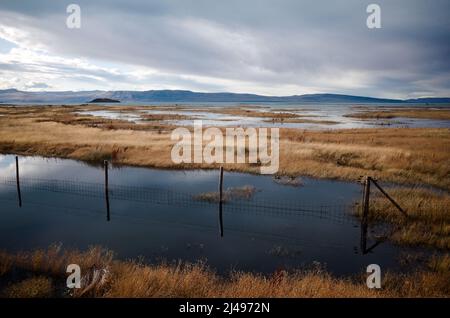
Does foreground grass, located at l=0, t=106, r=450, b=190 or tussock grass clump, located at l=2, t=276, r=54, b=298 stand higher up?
foreground grass, located at l=0, t=106, r=450, b=190

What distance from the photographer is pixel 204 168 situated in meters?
25.6

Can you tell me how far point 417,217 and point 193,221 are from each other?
36.3ft

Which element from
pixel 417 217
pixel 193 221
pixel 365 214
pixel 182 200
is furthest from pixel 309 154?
pixel 193 221

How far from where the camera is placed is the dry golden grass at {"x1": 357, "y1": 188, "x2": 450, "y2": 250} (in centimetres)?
1220

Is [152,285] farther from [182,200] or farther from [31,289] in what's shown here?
[182,200]

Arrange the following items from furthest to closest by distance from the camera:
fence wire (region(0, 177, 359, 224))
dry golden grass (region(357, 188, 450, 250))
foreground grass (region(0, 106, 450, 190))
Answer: foreground grass (region(0, 106, 450, 190)) → fence wire (region(0, 177, 359, 224)) → dry golden grass (region(357, 188, 450, 250))

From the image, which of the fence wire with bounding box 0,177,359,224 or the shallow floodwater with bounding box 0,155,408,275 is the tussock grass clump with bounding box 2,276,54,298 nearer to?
the shallow floodwater with bounding box 0,155,408,275

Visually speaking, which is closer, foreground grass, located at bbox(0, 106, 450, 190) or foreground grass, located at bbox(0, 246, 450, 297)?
foreground grass, located at bbox(0, 246, 450, 297)

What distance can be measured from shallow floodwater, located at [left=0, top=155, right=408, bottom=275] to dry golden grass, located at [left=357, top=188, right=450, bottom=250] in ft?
3.62

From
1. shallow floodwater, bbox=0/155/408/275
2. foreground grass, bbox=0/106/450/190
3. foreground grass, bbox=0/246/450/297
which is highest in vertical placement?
foreground grass, bbox=0/106/450/190

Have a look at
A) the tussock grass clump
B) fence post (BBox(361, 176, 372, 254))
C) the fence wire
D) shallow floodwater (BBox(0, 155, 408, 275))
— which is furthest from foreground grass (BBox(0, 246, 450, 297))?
the fence wire

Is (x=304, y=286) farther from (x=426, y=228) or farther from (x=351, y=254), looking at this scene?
(x=426, y=228)
